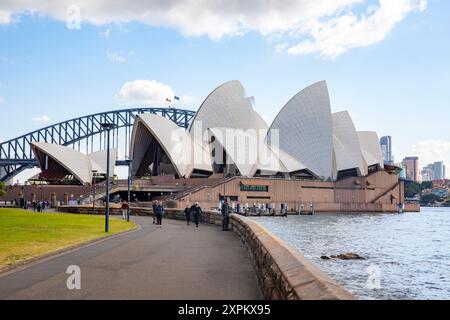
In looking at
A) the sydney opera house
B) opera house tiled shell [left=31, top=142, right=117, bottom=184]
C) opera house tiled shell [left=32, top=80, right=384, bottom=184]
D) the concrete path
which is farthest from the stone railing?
opera house tiled shell [left=31, top=142, right=117, bottom=184]

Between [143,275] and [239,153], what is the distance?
85.9 m

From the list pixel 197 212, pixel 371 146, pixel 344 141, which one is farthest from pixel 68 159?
pixel 197 212

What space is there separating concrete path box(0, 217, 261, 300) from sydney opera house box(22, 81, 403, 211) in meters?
Result: 72.1

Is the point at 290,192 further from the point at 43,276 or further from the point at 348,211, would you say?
the point at 43,276

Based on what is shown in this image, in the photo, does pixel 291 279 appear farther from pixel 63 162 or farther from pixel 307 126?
pixel 63 162

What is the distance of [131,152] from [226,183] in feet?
81.2

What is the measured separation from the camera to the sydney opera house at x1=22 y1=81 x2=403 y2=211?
312 feet

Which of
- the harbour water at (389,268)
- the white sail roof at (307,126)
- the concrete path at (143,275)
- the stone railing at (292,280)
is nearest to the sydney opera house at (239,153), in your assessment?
→ the white sail roof at (307,126)

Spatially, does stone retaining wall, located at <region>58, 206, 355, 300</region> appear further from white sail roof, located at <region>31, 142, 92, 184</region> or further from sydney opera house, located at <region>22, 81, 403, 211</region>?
white sail roof, located at <region>31, 142, 92, 184</region>

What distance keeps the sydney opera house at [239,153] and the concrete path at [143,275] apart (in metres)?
72.1

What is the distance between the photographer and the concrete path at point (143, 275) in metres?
8.75
